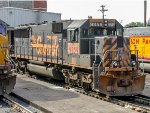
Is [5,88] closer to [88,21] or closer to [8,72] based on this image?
[8,72]

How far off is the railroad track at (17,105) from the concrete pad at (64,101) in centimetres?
25

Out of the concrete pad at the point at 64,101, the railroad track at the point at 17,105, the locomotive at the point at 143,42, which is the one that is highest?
the locomotive at the point at 143,42

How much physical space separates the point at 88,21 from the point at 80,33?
61 cm

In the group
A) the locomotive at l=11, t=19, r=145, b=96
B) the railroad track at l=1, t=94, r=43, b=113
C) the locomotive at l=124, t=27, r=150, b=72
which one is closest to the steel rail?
the railroad track at l=1, t=94, r=43, b=113

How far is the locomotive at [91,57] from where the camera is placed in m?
12.2

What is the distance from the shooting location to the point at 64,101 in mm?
11312

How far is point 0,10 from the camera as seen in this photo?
124 feet

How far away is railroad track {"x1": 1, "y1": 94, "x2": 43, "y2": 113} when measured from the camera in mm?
10430

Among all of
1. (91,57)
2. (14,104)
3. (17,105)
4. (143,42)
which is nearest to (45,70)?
(91,57)

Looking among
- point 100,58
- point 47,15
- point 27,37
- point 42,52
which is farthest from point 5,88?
point 47,15

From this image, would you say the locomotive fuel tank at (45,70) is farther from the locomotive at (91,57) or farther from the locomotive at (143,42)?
the locomotive at (143,42)

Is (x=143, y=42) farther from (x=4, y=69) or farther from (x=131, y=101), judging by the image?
(x=4, y=69)

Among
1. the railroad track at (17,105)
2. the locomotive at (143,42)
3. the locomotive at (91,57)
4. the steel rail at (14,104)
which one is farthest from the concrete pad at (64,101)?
the locomotive at (143,42)

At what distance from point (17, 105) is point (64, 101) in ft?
5.36
